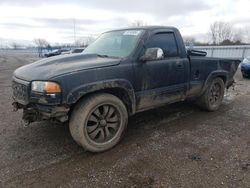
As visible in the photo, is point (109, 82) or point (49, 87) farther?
point (109, 82)

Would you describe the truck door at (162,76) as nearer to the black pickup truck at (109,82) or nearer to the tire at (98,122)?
the black pickup truck at (109,82)

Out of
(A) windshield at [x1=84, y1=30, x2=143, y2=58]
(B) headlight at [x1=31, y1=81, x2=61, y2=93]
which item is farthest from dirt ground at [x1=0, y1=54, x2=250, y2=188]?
(A) windshield at [x1=84, y1=30, x2=143, y2=58]

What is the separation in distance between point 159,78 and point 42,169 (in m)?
2.33

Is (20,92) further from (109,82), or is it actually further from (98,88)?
(109,82)

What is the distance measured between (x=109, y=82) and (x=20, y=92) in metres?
1.28

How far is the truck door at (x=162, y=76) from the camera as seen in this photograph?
381 cm

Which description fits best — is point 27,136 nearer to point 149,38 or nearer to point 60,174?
point 60,174

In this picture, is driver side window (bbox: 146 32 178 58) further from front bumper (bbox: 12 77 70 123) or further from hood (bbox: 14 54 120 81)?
front bumper (bbox: 12 77 70 123)

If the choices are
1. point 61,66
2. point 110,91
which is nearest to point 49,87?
point 61,66

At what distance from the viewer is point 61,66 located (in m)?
3.25

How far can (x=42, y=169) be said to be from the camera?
301cm

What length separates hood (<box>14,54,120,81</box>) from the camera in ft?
10.1

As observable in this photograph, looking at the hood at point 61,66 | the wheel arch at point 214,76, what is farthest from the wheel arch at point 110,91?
the wheel arch at point 214,76

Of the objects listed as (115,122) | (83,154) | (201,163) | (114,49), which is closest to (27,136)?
(83,154)
